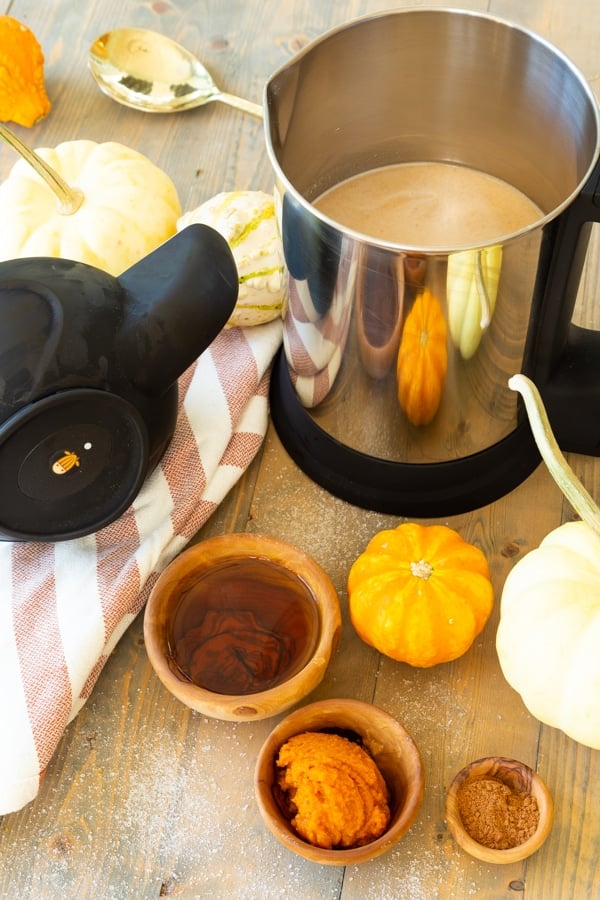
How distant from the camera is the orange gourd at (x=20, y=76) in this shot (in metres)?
1.01

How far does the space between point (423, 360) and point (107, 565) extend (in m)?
0.27

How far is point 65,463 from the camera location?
70 centimetres

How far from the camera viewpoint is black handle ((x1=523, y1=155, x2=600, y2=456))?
655 mm

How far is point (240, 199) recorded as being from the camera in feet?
2.85

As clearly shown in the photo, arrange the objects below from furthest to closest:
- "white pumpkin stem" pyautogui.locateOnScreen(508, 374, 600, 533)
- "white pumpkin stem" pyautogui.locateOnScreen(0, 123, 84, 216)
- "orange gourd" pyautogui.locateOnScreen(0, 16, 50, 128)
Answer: "orange gourd" pyautogui.locateOnScreen(0, 16, 50, 128) < "white pumpkin stem" pyautogui.locateOnScreen(0, 123, 84, 216) < "white pumpkin stem" pyautogui.locateOnScreen(508, 374, 600, 533)

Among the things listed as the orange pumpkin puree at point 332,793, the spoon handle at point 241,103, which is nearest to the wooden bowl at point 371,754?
the orange pumpkin puree at point 332,793

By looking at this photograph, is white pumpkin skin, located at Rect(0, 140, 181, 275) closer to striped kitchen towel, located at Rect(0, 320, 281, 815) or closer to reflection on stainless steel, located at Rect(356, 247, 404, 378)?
striped kitchen towel, located at Rect(0, 320, 281, 815)

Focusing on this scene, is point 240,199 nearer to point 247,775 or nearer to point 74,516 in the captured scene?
point 74,516

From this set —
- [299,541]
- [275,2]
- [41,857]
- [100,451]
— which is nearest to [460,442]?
[299,541]

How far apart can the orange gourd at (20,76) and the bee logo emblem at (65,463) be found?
1.61 ft

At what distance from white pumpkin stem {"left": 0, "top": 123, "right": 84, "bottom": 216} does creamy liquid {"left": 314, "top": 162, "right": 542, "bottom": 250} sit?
199 mm

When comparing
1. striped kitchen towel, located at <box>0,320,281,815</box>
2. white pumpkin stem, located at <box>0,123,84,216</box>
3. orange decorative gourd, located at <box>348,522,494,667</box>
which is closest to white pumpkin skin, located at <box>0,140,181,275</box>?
white pumpkin stem, located at <box>0,123,84,216</box>

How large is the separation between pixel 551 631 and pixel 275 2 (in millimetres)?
804

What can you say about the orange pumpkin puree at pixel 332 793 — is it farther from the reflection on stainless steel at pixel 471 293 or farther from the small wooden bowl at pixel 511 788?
the reflection on stainless steel at pixel 471 293
